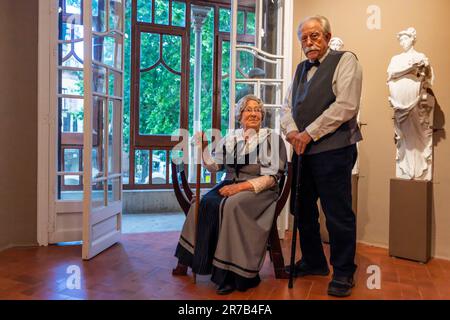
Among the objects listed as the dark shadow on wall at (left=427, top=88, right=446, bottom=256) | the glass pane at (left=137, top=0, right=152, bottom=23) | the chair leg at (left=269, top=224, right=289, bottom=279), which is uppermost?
the glass pane at (left=137, top=0, right=152, bottom=23)

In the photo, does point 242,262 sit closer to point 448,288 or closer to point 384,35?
point 448,288

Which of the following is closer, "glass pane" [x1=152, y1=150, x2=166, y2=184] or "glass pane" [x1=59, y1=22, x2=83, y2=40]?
"glass pane" [x1=59, y1=22, x2=83, y2=40]

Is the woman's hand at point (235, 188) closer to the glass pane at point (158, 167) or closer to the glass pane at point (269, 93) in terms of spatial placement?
the glass pane at point (269, 93)

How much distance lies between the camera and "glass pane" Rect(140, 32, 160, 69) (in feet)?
18.3

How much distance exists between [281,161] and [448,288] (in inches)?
53.0

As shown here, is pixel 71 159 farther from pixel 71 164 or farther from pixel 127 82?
pixel 127 82

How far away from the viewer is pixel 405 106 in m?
3.00

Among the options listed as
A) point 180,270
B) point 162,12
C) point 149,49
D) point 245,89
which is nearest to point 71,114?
point 245,89

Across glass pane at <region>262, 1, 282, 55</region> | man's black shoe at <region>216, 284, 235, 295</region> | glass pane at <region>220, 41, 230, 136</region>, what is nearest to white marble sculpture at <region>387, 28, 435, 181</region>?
glass pane at <region>262, 1, 282, 55</region>

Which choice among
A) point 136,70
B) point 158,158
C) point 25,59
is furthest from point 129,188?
point 25,59

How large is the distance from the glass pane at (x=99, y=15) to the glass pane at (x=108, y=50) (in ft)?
0.29

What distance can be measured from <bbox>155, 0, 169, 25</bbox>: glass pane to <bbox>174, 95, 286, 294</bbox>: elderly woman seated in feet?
11.4

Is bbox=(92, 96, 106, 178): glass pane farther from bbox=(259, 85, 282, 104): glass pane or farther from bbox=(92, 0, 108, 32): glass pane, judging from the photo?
bbox=(259, 85, 282, 104): glass pane

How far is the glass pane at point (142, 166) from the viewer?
5.65m
